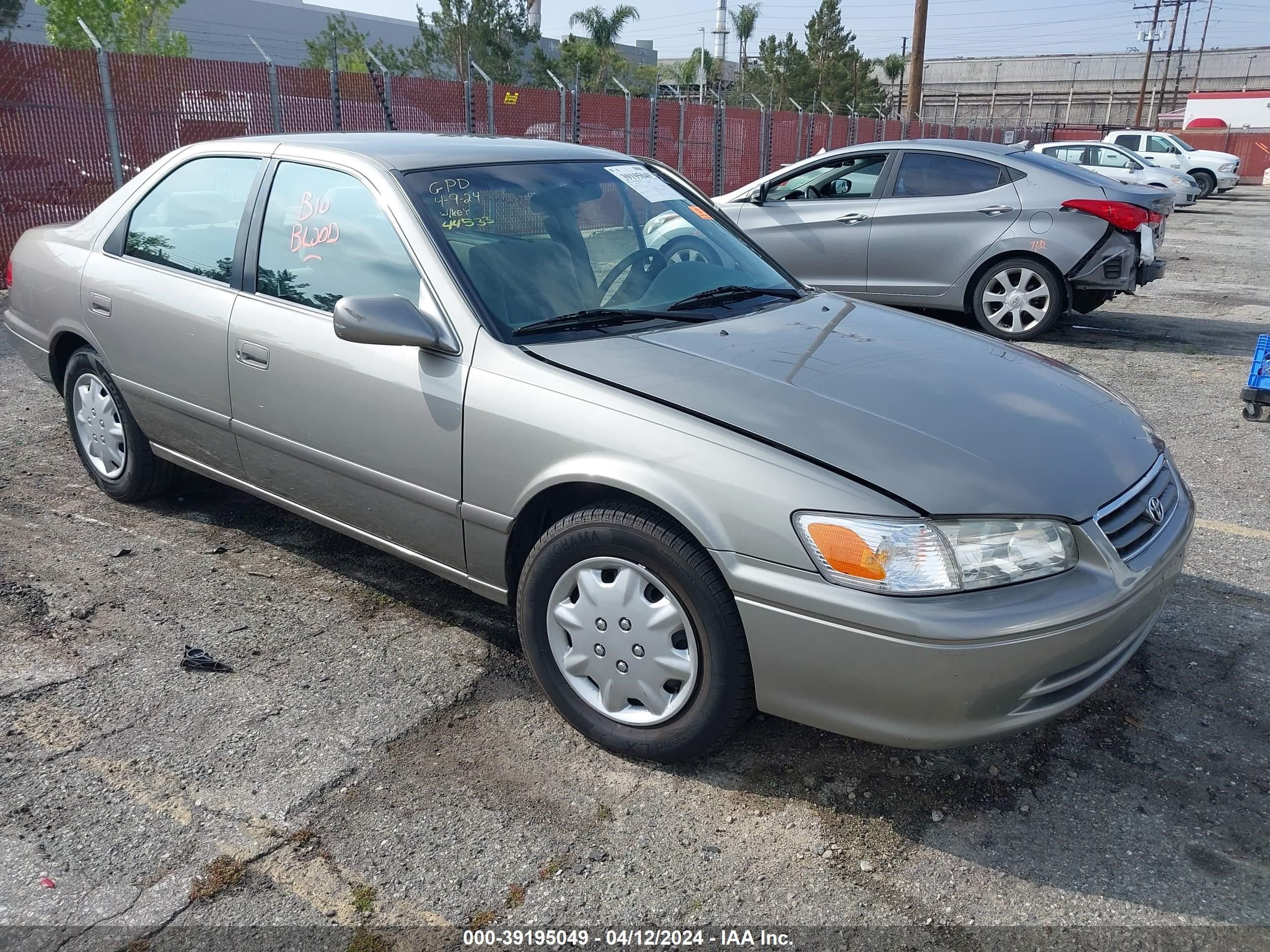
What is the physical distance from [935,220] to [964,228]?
0.83 ft

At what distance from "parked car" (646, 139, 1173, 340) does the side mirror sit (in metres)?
5.23

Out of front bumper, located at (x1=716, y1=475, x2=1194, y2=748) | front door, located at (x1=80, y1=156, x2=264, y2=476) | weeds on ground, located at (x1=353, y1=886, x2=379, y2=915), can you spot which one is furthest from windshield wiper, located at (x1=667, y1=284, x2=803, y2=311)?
weeds on ground, located at (x1=353, y1=886, x2=379, y2=915)

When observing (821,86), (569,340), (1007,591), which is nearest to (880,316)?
(569,340)

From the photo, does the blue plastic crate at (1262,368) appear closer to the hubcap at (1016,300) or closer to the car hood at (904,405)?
the hubcap at (1016,300)

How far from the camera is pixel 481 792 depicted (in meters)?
2.64

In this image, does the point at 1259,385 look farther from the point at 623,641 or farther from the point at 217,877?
the point at 217,877

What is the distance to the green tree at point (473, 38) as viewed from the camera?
35844 millimetres

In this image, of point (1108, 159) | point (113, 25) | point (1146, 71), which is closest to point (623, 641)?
point (1108, 159)

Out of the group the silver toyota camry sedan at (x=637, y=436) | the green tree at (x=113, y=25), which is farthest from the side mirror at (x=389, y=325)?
the green tree at (x=113, y=25)

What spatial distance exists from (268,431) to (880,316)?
2.22 metres

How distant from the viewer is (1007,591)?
7.66ft

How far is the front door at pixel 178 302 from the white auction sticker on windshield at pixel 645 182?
133 cm

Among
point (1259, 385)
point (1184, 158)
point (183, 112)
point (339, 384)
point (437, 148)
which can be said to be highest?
point (1184, 158)

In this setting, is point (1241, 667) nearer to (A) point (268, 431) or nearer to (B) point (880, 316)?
(B) point (880, 316)
